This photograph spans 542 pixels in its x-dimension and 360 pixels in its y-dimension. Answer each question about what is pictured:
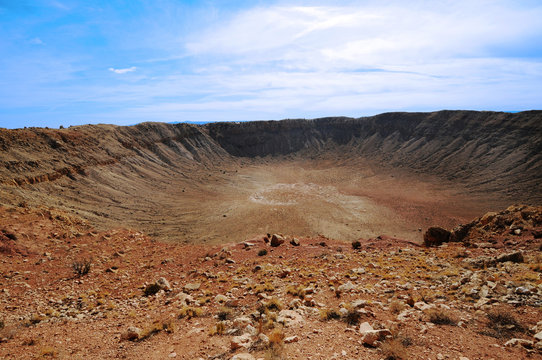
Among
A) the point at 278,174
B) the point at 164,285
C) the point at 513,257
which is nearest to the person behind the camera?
the point at 513,257

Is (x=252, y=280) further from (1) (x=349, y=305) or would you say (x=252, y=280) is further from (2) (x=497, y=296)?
(2) (x=497, y=296)

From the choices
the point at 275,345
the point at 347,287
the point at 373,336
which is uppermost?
the point at 373,336

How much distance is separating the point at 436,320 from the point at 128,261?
1509 centimetres

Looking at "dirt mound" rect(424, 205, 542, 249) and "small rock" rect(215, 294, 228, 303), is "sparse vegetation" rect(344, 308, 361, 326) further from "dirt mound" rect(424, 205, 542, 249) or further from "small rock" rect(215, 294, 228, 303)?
"dirt mound" rect(424, 205, 542, 249)

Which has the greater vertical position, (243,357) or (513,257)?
(513,257)

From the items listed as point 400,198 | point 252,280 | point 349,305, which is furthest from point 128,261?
point 400,198

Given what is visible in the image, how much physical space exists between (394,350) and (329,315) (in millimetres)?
2156

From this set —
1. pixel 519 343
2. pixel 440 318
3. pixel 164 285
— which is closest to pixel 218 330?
pixel 164 285

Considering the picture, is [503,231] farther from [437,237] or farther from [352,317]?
[352,317]

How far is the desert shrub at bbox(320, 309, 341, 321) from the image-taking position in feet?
Answer: 23.8

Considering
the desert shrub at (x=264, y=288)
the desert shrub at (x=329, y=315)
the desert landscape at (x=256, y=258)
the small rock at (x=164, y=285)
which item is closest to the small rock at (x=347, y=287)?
the desert landscape at (x=256, y=258)

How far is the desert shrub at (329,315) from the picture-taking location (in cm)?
725

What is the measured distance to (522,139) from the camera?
42.7 metres

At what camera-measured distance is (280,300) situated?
29.1 ft
